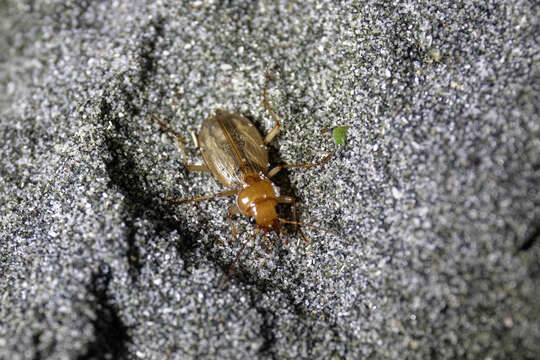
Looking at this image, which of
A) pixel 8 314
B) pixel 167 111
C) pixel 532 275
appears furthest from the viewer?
pixel 167 111

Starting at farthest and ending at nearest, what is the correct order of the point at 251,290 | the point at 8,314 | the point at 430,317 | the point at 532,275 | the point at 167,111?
the point at 167,111 → the point at 251,290 → the point at 8,314 → the point at 430,317 → the point at 532,275

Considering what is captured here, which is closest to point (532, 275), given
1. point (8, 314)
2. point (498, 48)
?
point (498, 48)

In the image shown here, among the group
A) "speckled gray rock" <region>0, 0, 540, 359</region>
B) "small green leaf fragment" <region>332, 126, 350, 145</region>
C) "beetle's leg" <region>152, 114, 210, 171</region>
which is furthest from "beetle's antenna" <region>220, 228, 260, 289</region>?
"small green leaf fragment" <region>332, 126, 350, 145</region>

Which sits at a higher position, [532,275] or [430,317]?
[532,275]

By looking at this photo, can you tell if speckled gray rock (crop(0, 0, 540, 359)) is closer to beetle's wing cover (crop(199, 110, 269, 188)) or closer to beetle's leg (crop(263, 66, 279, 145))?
beetle's leg (crop(263, 66, 279, 145))

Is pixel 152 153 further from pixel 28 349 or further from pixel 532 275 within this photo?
pixel 532 275

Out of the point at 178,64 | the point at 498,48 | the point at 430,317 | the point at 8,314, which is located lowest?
the point at 8,314

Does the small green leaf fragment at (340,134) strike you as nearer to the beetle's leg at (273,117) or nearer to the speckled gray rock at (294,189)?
the speckled gray rock at (294,189)
